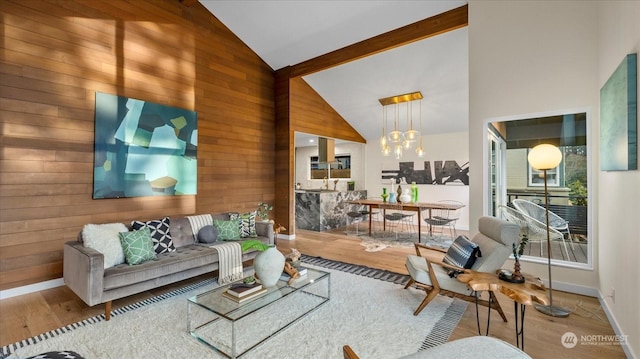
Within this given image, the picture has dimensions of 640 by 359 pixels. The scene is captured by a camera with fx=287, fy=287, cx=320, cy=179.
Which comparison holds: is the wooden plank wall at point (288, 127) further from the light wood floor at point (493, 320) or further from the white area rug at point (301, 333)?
the white area rug at point (301, 333)

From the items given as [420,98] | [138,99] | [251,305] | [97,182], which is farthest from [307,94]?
[251,305]

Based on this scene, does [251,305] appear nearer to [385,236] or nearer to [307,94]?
[385,236]

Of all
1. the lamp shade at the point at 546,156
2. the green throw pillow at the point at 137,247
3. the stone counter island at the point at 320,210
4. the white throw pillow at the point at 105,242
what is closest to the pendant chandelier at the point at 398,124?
the stone counter island at the point at 320,210

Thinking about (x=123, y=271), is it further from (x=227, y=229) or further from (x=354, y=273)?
(x=354, y=273)

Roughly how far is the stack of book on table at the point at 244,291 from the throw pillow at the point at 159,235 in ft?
4.52

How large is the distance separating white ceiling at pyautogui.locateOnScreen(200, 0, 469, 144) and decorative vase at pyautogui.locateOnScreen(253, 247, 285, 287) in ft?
12.5

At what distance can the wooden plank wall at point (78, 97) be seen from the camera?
3.21 meters

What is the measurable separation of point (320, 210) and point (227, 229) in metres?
2.94

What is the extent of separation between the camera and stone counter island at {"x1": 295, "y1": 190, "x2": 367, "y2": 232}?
6746 mm

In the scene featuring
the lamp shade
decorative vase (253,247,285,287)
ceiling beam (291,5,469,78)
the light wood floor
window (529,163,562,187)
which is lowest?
the light wood floor

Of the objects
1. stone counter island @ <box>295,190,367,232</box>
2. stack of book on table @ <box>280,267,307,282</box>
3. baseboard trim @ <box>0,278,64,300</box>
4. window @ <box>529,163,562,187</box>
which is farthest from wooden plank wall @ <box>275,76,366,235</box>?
window @ <box>529,163,562,187</box>

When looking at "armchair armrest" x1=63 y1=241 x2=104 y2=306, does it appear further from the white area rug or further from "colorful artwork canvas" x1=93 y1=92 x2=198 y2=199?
"colorful artwork canvas" x1=93 y1=92 x2=198 y2=199

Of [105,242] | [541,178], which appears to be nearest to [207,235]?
[105,242]

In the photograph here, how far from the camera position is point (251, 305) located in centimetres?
230
